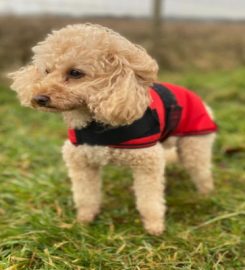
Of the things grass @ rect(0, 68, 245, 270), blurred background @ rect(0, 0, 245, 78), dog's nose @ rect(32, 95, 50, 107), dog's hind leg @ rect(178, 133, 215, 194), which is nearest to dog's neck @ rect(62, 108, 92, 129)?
dog's nose @ rect(32, 95, 50, 107)

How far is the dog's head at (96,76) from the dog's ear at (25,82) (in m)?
0.17

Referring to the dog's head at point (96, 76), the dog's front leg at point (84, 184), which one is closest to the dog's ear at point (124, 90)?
the dog's head at point (96, 76)

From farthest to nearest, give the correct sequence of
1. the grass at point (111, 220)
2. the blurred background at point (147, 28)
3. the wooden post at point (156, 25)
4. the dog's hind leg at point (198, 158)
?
1. the wooden post at point (156, 25)
2. the blurred background at point (147, 28)
3. the dog's hind leg at point (198, 158)
4. the grass at point (111, 220)

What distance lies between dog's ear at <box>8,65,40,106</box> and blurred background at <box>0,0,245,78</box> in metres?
4.87

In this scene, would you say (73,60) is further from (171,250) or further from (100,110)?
(171,250)

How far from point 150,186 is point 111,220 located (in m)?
0.48

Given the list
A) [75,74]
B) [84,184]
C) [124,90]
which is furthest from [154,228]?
[75,74]

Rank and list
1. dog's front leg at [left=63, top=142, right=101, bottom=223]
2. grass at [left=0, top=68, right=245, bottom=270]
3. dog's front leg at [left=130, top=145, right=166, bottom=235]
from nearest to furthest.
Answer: grass at [left=0, top=68, right=245, bottom=270]
dog's front leg at [left=130, top=145, right=166, bottom=235]
dog's front leg at [left=63, top=142, right=101, bottom=223]

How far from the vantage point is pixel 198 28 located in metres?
10.2

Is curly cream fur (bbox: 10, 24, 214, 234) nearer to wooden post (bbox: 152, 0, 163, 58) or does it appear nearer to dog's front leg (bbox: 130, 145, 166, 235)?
dog's front leg (bbox: 130, 145, 166, 235)

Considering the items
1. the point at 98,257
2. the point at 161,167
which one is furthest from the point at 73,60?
the point at 98,257

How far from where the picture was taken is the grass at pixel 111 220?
10.4 ft

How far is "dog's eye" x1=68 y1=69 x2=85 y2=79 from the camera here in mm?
2948

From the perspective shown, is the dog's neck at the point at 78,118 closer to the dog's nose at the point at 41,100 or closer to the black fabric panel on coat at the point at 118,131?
the black fabric panel on coat at the point at 118,131
